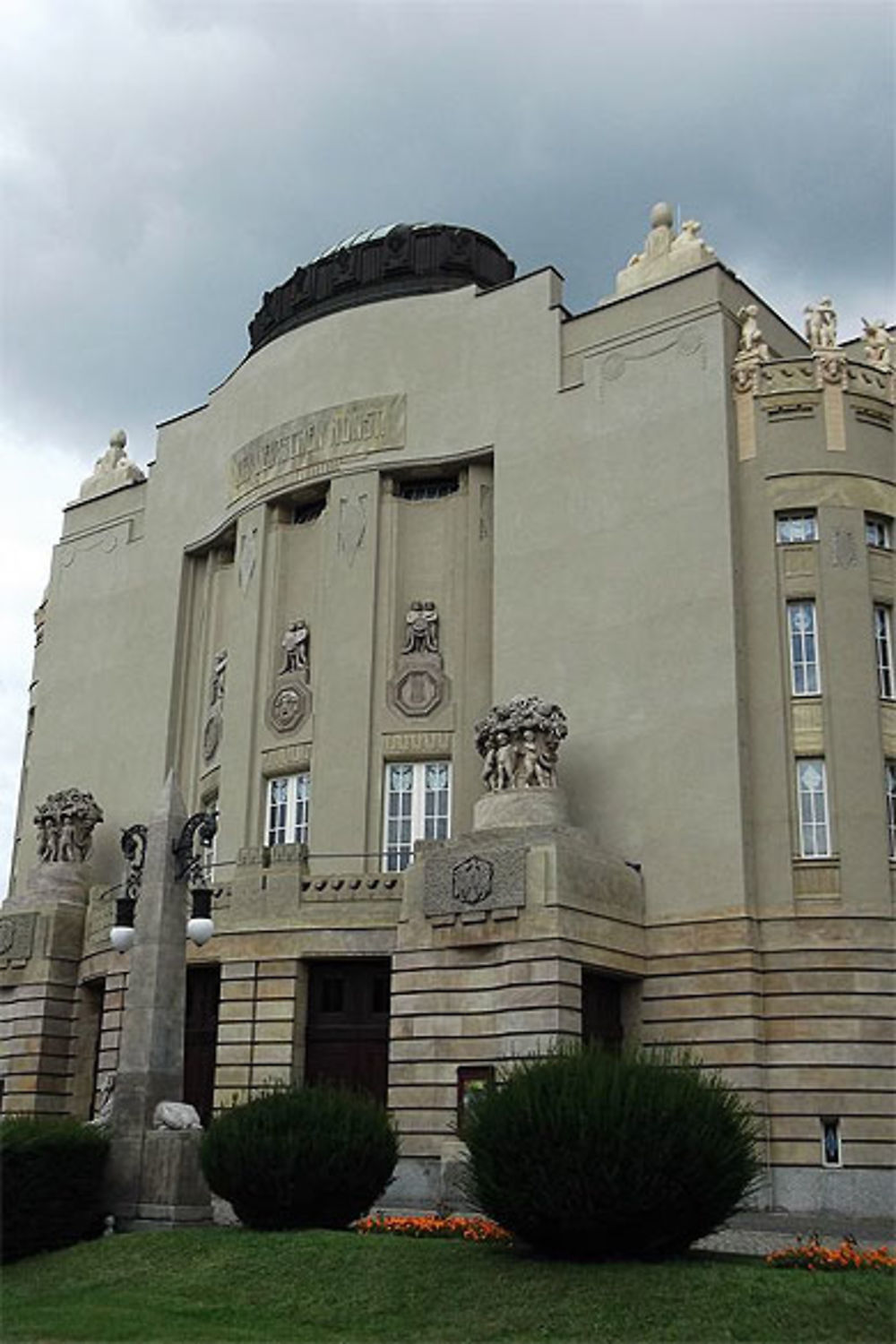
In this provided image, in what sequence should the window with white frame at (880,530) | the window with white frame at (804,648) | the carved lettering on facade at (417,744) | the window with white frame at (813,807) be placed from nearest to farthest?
1. the window with white frame at (813,807)
2. the window with white frame at (804,648)
3. the window with white frame at (880,530)
4. the carved lettering on facade at (417,744)

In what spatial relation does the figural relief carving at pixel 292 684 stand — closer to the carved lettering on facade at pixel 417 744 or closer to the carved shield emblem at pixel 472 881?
the carved lettering on facade at pixel 417 744

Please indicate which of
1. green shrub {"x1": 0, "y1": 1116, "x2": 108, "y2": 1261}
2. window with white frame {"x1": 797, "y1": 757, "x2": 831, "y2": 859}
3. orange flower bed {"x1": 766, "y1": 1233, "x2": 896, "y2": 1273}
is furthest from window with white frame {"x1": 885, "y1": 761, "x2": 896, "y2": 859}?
green shrub {"x1": 0, "y1": 1116, "x2": 108, "y2": 1261}

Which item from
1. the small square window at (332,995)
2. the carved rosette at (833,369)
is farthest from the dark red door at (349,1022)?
the carved rosette at (833,369)

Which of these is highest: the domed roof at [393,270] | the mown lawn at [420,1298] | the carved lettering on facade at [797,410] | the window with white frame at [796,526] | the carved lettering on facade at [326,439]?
the domed roof at [393,270]

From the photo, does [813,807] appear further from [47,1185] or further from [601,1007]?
[47,1185]

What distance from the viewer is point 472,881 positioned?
30000 mm

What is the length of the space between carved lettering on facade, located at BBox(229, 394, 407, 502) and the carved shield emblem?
1402cm

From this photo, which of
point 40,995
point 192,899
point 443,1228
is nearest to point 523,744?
point 192,899

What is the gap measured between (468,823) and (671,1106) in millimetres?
20215

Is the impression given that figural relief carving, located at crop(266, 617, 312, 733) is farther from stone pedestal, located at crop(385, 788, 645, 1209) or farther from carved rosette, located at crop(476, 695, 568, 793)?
stone pedestal, located at crop(385, 788, 645, 1209)

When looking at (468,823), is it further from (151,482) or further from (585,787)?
(151,482)

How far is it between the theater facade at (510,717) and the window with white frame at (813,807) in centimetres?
6

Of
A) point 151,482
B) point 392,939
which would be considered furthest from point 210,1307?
point 151,482

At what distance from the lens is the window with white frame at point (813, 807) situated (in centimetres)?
3095
